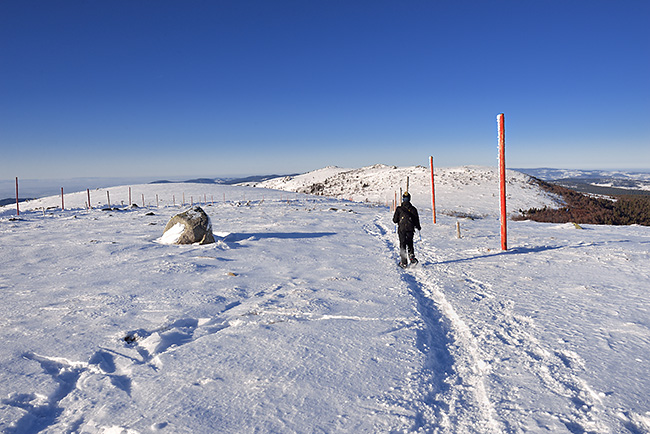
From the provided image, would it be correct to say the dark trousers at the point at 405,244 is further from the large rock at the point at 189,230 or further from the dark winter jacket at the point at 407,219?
the large rock at the point at 189,230

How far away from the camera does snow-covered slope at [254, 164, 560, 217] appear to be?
1633 inches

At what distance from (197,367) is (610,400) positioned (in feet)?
13.7

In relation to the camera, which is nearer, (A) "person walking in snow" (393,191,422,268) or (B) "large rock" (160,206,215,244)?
(A) "person walking in snow" (393,191,422,268)

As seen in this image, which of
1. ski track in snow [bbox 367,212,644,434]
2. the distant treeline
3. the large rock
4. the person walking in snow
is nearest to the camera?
ski track in snow [bbox 367,212,644,434]

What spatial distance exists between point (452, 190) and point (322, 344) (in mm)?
50984

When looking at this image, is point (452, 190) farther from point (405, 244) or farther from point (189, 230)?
point (189, 230)

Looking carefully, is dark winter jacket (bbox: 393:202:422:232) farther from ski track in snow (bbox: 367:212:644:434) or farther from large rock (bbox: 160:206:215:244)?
large rock (bbox: 160:206:215:244)

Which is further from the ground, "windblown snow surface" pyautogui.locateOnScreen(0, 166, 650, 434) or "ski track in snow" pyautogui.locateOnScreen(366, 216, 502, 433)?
"windblown snow surface" pyautogui.locateOnScreen(0, 166, 650, 434)

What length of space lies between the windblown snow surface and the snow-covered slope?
26.9m

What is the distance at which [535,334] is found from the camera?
4.95 metres

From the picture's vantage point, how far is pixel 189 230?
1208 cm

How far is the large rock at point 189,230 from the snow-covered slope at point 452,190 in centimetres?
2558

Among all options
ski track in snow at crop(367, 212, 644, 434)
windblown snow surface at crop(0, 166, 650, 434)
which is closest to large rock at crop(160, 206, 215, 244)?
windblown snow surface at crop(0, 166, 650, 434)

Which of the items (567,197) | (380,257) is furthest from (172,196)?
(567,197)
